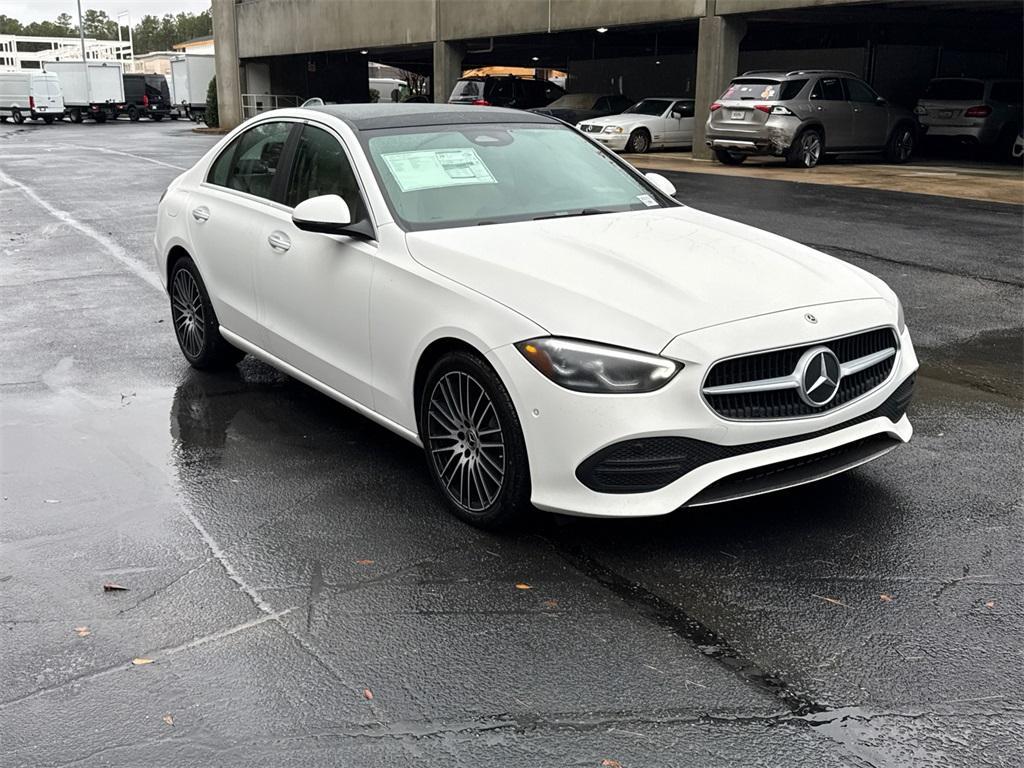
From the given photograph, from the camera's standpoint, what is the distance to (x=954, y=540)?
4312mm

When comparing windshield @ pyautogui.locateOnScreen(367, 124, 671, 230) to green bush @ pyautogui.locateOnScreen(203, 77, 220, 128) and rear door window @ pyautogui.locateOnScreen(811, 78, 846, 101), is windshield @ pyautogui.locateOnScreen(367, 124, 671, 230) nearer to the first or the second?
rear door window @ pyautogui.locateOnScreen(811, 78, 846, 101)

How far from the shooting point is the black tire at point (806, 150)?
21469 mm

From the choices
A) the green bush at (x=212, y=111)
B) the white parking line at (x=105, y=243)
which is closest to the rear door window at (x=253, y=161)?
the white parking line at (x=105, y=243)

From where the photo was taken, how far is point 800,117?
2119 centimetres

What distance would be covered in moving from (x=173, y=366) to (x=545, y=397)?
12.7 ft

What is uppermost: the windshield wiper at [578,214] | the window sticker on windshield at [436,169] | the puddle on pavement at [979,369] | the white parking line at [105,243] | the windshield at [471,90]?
the windshield at [471,90]

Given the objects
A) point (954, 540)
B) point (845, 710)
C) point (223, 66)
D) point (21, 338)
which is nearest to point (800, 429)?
point (954, 540)

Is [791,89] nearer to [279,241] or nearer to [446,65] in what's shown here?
[446,65]

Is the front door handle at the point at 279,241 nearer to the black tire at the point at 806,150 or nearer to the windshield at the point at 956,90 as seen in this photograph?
the black tire at the point at 806,150

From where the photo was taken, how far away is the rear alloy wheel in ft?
76.7

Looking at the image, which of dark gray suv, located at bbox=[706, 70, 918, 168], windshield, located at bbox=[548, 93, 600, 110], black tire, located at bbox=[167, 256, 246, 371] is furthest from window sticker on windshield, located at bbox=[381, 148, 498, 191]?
windshield, located at bbox=[548, 93, 600, 110]

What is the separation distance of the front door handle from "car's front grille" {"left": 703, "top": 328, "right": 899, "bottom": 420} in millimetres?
2531

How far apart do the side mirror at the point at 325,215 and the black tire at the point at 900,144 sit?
20.9 metres

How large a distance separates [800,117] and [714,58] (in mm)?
3827
